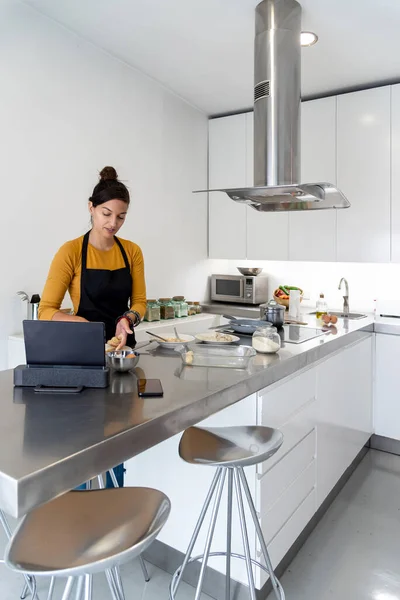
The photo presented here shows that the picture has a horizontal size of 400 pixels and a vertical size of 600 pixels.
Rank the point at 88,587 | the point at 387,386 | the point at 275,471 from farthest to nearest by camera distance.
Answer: the point at 387,386 < the point at 275,471 < the point at 88,587

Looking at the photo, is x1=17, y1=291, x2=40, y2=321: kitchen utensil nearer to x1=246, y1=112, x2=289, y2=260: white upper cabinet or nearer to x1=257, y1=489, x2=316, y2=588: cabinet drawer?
x1=257, y1=489, x2=316, y2=588: cabinet drawer

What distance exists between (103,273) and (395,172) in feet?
8.35

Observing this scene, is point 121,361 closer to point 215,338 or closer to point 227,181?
point 215,338

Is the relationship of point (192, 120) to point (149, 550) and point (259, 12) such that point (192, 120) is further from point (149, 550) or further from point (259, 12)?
point (149, 550)

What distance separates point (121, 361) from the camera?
1.62 meters

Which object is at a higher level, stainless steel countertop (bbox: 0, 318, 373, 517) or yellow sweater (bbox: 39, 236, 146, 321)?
yellow sweater (bbox: 39, 236, 146, 321)

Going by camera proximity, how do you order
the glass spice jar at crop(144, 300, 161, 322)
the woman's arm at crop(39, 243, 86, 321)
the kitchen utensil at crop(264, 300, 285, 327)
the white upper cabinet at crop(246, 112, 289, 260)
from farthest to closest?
1. the white upper cabinet at crop(246, 112, 289, 260)
2. the glass spice jar at crop(144, 300, 161, 322)
3. the kitchen utensil at crop(264, 300, 285, 327)
4. the woman's arm at crop(39, 243, 86, 321)

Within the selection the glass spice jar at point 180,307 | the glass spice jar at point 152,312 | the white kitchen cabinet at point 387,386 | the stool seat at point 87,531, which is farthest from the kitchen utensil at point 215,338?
the white kitchen cabinet at point 387,386

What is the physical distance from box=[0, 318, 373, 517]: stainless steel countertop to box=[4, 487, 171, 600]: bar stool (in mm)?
142

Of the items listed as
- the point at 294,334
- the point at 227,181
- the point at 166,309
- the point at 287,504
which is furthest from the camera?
the point at 227,181

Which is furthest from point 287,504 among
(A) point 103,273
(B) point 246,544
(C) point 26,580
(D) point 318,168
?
(D) point 318,168

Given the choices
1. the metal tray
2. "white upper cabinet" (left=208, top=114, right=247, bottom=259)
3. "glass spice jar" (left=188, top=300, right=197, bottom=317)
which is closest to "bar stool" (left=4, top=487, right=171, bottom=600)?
the metal tray

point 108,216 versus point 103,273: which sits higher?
point 108,216

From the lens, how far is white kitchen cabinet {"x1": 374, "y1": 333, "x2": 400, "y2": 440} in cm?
334
